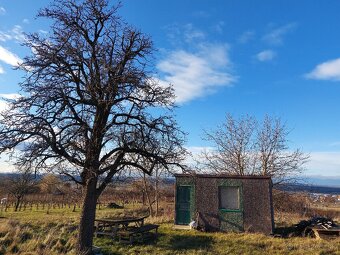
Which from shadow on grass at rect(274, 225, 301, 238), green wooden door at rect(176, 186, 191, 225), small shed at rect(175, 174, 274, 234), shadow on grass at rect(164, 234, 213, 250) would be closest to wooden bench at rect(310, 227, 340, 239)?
shadow on grass at rect(274, 225, 301, 238)

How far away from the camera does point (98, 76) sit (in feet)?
36.0

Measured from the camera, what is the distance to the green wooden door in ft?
59.8

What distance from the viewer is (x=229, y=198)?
58.4ft

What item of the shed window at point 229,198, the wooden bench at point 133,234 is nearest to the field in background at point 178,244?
the wooden bench at point 133,234

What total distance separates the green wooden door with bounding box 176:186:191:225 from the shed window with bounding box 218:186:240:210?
6.30ft

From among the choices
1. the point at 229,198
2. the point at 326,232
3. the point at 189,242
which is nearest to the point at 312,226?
the point at 326,232

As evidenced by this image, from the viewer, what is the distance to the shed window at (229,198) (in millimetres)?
17623

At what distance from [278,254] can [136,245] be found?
6.00 metres

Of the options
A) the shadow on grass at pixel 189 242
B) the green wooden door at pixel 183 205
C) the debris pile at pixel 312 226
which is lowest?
the shadow on grass at pixel 189 242

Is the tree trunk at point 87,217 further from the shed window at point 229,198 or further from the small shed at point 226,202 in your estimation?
the shed window at point 229,198

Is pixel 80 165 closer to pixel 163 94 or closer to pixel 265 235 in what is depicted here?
pixel 163 94

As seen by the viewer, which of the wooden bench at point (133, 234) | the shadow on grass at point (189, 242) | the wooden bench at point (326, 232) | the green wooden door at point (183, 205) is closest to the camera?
the shadow on grass at point (189, 242)

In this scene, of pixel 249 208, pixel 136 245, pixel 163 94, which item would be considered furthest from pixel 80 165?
pixel 249 208

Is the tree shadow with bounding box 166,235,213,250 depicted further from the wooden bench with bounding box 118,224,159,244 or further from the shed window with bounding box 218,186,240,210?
the shed window with bounding box 218,186,240,210
